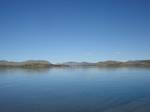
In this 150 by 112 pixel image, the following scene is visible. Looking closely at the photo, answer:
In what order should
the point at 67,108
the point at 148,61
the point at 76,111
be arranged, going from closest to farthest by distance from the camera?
the point at 76,111 → the point at 67,108 → the point at 148,61

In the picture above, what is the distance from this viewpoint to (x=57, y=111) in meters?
13.2

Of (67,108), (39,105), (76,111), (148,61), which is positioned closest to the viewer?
(76,111)

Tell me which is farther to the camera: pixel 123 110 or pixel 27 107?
pixel 27 107

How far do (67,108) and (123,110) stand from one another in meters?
3.69

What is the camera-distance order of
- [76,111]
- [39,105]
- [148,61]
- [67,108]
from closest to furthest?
[76,111] → [67,108] → [39,105] → [148,61]

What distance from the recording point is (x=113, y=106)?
47.6ft

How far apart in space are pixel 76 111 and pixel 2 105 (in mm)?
5803

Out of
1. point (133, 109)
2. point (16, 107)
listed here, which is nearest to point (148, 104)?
point (133, 109)

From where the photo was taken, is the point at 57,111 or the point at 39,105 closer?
the point at 57,111

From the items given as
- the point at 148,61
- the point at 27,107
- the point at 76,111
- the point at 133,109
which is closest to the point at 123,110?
the point at 133,109

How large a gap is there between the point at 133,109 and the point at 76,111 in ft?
12.5

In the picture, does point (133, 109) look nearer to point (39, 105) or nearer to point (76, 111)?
point (76, 111)

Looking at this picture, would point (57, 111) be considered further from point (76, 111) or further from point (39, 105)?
point (39, 105)

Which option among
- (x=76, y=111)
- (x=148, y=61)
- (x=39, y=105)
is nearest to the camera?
(x=76, y=111)
